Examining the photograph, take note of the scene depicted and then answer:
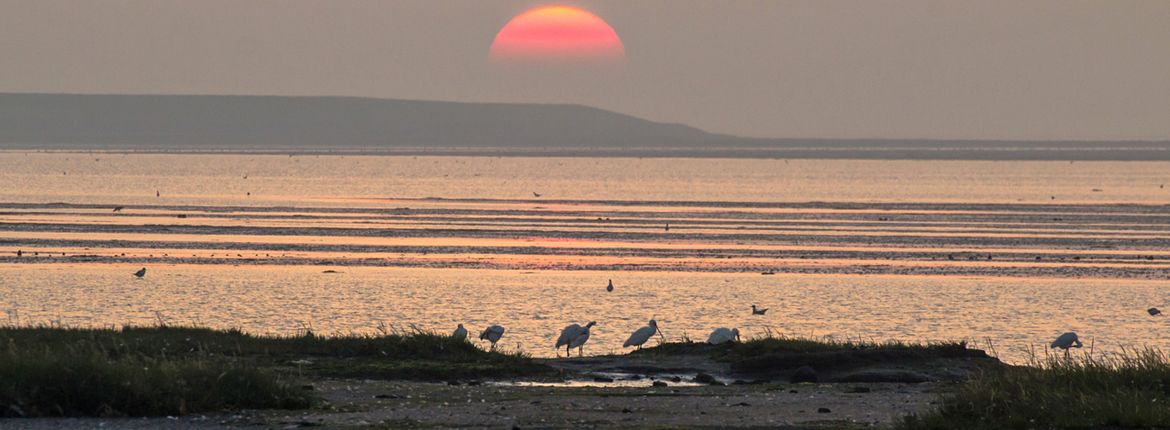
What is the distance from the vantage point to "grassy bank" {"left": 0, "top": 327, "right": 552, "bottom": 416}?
1748 centimetres

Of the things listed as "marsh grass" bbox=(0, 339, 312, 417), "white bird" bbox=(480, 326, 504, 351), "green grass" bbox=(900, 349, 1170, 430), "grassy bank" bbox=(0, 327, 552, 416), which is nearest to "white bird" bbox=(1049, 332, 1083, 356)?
"white bird" bbox=(480, 326, 504, 351)

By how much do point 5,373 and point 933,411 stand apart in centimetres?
989

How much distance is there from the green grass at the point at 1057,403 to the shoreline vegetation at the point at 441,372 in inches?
0.7

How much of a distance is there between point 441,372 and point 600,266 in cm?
2627

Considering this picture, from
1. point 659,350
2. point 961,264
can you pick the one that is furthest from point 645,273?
point 659,350

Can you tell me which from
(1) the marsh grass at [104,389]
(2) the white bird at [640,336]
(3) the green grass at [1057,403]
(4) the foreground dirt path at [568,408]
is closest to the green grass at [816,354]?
(2) the white bird at [640,336]

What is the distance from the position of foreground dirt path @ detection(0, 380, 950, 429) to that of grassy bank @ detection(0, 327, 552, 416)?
32cm

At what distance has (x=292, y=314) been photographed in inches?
1388

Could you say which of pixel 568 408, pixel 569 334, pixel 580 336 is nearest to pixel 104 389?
pixel 568 408

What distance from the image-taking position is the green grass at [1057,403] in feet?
53.4

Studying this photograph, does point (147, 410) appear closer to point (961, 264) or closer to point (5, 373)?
point (5, 373)

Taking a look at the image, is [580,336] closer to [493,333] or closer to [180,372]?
[493,333]

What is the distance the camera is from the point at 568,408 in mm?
18531

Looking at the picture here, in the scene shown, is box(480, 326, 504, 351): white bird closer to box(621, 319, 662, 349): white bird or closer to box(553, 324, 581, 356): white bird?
box(553, 324, 581, 356): white bird
